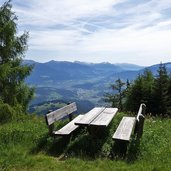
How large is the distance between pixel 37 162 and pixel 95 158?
1.55m

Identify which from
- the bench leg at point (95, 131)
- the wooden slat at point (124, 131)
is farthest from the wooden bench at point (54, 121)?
the wooden slat at point (124, 131)

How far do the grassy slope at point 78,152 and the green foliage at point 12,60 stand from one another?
1401cm

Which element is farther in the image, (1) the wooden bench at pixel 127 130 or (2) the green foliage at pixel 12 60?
(2) the green foliage at pixel 12 60

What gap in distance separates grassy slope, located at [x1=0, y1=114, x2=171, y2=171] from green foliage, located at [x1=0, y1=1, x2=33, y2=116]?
14.0m

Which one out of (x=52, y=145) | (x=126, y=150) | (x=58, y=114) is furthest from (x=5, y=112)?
(x=126, y=150)

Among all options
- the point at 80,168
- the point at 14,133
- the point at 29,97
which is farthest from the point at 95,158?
the point at 29,97

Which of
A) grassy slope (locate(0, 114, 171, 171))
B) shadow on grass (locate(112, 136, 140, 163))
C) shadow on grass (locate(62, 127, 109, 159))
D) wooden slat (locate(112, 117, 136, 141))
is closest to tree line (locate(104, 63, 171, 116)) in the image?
wooden slat (locate(112, 117, 136, 141))

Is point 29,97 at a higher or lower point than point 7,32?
lower

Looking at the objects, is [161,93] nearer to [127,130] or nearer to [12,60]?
[12,60]

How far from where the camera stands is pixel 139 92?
131 feet

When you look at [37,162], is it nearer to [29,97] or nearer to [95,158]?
[95,158]

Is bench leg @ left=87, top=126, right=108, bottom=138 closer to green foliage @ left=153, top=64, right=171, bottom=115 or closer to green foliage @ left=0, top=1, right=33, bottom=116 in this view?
green foliage @ left=0, top=1, right=33, bottom=116

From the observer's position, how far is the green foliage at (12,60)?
24266 millimetres

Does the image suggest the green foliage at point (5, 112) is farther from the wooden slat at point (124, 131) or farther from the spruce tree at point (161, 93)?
the spruce tree at point (161, 93)
